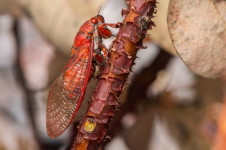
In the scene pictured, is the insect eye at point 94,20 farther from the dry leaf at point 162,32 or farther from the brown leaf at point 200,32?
the brown leaf at point 200,32

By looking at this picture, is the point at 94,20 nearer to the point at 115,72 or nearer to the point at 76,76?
the point at 76,76

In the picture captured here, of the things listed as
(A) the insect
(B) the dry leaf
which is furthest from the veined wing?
(B) the dry leaf

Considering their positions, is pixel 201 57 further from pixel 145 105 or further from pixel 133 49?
pixel 145 105

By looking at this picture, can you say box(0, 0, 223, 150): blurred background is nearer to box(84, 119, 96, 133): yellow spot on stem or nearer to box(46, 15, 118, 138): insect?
box(46, 15, 118, 138): insect

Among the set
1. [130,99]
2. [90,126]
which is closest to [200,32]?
Result: [90,126]

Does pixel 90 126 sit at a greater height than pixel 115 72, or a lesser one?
lesser

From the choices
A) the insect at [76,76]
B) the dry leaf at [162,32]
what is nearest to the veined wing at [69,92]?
the insect at [76,76]

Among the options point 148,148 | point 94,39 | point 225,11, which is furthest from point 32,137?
point 225,11
